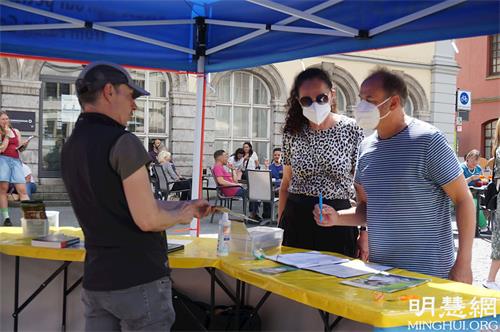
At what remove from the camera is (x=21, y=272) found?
139 inches

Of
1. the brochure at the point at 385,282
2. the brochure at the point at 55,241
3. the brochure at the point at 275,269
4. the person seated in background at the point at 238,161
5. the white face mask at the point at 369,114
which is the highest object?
the white face mask at the point at 369,114

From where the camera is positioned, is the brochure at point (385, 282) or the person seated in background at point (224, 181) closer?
the brochure at point (385, 282)

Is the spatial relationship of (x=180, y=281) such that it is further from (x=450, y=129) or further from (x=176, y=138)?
(x=450, y=129)

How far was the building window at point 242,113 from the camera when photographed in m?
14.6

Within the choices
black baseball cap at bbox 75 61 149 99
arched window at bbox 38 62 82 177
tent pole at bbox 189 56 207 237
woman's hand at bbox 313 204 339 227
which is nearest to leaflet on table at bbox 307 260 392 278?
woman's hand at bbox 313 204 339 227

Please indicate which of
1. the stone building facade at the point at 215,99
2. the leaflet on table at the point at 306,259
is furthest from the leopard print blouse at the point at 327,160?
the stone building facade at the point at 215,99

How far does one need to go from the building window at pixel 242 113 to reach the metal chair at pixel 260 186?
5.99 metres

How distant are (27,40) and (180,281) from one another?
2419 mm

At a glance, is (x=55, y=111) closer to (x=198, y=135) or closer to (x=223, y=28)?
(x=198, y=135)

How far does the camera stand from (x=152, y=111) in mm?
13500

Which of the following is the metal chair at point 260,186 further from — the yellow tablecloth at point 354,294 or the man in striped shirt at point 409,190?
the man in striped shirt at point 409,190

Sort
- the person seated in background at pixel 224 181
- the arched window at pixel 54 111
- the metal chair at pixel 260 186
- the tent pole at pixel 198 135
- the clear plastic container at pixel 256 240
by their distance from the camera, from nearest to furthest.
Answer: the clear plastic container at pixel 256 240
the tent pole at pixel 198 135
the metal chair at pixel 260 186
the person seated in background at pixel 224 181
the arched window at pixel 54 111

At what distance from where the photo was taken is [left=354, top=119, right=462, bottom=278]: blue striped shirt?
2244 mm

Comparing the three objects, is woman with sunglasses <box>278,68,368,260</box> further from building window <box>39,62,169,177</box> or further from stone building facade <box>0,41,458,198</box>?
stone building facade <box>0,41,458,198</box>
